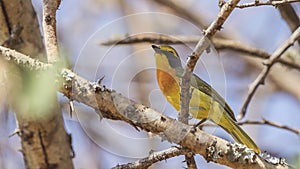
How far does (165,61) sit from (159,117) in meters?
0.41

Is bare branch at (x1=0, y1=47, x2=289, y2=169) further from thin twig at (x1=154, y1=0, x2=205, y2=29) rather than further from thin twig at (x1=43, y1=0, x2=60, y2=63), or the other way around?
thin twig at (x1=154, y1=0, x2=205, y2=29)

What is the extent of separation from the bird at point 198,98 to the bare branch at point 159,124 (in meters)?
0.31

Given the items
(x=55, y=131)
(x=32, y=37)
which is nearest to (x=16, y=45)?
(x=32, y=37)

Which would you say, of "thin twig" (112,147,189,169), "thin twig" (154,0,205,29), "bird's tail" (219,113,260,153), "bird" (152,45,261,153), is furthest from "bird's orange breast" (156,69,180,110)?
"thin twig" (154,0,205,29)

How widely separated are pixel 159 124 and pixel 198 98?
0.44m

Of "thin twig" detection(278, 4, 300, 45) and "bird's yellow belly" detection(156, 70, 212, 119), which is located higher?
"thin twig" detection(278, 4, 300, 45)

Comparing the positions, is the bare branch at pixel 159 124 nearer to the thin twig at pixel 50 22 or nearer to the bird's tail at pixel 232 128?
the thin twig at pixel 50 22

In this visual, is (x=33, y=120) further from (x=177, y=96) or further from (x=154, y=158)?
(x=154, y=158)

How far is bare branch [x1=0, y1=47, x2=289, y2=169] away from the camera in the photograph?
1530 mm

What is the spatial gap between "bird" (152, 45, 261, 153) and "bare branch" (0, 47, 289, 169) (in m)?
0.31

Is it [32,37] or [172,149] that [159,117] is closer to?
[172,149]

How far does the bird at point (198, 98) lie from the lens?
1884 millimetres

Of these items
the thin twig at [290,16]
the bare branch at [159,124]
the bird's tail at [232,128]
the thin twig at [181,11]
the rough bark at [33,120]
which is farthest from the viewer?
the thin twig at [181,11]

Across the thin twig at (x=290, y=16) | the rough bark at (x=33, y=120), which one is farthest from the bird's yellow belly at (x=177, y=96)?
the thin twig at (x=290, y=16)
